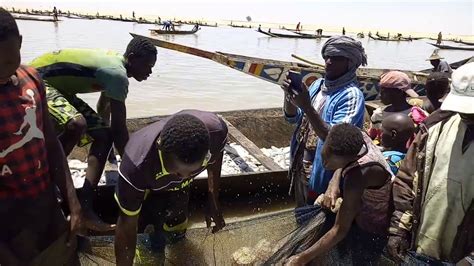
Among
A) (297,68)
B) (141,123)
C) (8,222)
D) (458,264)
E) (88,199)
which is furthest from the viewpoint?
(297,68)

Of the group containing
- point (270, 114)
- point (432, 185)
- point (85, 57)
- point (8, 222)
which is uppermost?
point (85, 57)

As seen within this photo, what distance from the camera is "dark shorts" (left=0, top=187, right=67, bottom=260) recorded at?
1791 millimetres

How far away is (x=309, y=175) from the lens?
2699 millimetres

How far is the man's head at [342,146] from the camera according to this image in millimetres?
1989

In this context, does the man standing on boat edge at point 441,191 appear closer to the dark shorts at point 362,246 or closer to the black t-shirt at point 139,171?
the dark shorts at point 362,246

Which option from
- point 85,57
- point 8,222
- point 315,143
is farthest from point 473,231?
point 85,57

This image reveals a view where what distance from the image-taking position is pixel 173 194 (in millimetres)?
2492

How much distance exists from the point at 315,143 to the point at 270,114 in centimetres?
364

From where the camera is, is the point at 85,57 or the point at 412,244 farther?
the point at 85,57

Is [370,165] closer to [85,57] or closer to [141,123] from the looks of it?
[85,57]

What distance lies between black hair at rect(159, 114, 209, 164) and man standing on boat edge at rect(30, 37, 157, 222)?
118 cm

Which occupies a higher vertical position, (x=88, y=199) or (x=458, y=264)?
(x=458, y=264)

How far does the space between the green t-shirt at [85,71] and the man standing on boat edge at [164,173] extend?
78cm

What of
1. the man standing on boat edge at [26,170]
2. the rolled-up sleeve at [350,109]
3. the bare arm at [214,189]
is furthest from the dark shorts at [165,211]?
the rolled-up sleeve at [350,109]
